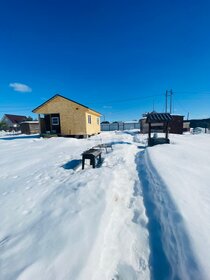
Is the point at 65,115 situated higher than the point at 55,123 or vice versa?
the point at 65,115

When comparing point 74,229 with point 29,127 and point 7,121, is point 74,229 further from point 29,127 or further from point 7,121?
point 7,121

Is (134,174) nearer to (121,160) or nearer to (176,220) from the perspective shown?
(121,160)

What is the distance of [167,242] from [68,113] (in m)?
16.3

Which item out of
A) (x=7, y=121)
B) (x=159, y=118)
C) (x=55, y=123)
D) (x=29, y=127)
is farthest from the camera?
(x=7, y=121)

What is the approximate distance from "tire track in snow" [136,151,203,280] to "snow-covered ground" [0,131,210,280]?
1 cm

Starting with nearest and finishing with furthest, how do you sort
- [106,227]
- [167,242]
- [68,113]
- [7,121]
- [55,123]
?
[167,242], [106,227], [68,113], [55,123], [7,121]

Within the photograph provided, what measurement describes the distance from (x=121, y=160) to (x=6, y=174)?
4.41m

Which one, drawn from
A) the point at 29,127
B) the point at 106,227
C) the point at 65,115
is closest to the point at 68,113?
the point at 65,115

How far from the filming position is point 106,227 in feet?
9.13

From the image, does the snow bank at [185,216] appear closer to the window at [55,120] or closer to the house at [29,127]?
the window at [55,120]

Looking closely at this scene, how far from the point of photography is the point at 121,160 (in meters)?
7.21

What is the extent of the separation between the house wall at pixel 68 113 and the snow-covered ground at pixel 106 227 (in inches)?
499

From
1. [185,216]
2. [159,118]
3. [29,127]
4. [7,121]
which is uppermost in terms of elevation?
[7,121]

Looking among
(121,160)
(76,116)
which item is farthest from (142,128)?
(121,160)
